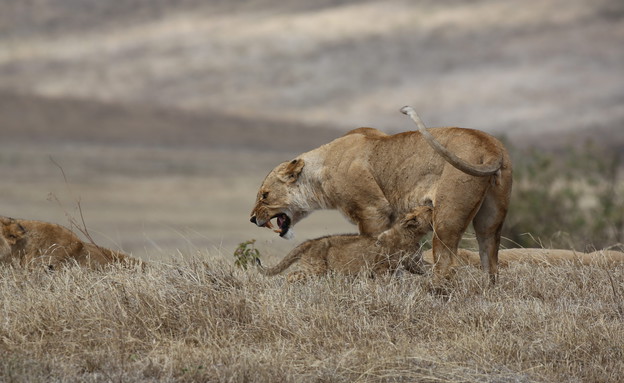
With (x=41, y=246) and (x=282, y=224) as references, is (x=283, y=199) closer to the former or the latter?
(x=282, y=224)

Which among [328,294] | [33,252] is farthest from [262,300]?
[33,252]

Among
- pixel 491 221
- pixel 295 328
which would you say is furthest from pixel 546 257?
pixel 295 328

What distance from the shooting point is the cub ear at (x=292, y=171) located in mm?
9086

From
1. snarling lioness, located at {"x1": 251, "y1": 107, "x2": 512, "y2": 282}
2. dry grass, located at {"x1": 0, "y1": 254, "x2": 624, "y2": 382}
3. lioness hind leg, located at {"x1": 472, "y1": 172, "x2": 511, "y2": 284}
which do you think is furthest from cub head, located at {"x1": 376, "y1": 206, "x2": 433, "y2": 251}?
lioness hind leg, located at {"x1": 472, "y1": 172, "x2": 511, "y2": 284}

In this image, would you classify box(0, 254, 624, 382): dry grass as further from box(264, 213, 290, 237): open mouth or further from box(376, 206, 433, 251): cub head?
box(264, 213, 290, 237): open mouth

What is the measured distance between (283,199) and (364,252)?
1315 mm

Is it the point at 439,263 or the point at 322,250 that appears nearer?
the point at 439,263

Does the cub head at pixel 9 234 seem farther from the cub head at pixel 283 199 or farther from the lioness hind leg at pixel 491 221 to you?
the lioness hind leg at pixel 491 221

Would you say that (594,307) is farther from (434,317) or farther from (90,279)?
(90,279)

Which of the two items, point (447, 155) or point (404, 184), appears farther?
point (404, 184)

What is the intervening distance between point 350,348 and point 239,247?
11.3 feet

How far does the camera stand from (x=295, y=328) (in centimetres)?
670

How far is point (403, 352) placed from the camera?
6090mm

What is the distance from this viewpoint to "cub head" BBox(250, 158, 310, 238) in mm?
9133
